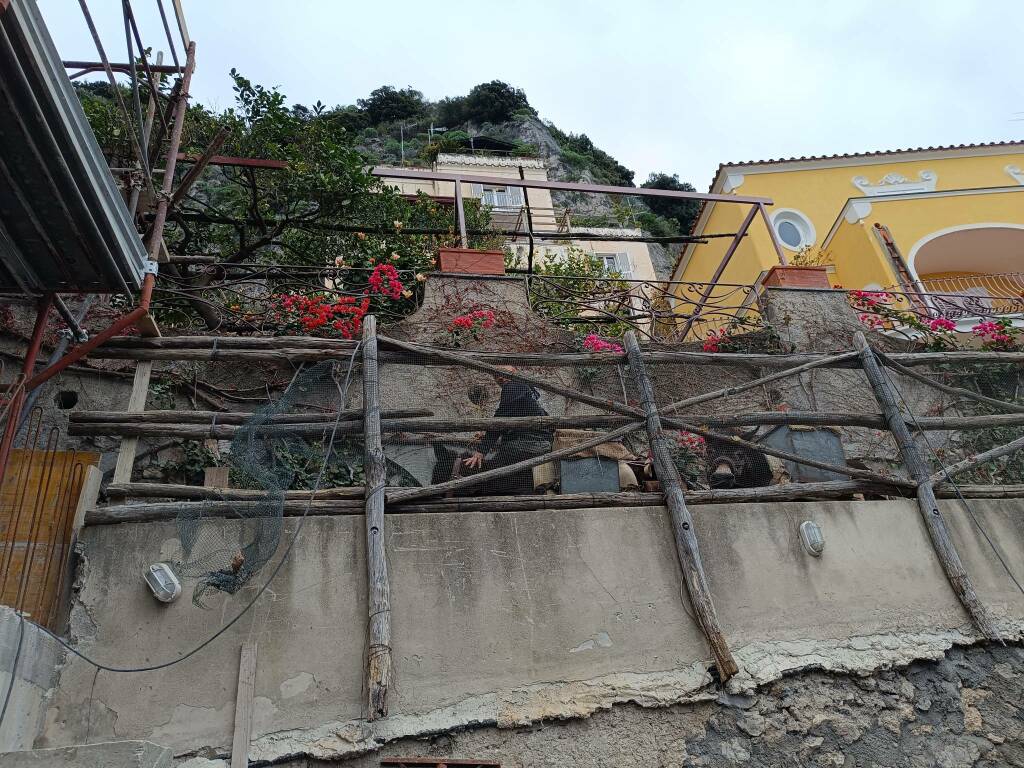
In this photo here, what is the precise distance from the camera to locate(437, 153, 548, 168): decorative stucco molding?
2590 cm

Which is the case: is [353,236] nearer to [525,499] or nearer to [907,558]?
[525,499]

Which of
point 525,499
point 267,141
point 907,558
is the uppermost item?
point 267,141

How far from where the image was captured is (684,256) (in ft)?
53.2

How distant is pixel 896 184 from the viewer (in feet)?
50.7

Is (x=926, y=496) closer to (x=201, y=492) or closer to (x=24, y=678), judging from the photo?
(x=201, y=492)

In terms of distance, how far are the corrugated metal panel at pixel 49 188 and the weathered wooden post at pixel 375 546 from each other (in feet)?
5.50

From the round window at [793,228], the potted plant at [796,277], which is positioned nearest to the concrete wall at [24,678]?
the potted plant at [796,277]

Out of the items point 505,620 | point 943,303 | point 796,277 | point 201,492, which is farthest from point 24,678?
point 943,303

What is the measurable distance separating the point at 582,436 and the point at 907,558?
256 cm

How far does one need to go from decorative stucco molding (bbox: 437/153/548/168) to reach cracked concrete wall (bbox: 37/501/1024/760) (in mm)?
22116

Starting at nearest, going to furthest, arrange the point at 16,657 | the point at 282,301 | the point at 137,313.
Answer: the point at 16,657 → the point at 137,313 → the point at 282,301

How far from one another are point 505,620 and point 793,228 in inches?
501

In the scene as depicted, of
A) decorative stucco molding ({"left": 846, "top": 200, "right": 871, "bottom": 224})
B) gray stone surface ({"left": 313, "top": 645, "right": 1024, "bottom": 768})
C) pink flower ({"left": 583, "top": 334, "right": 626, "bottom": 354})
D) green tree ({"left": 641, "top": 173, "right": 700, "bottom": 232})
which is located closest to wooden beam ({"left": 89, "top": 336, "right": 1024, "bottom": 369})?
pink flower ({"left": 583, "top": 334, "right": 626, "bottom": 354})

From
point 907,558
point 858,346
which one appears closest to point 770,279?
point 858,346
